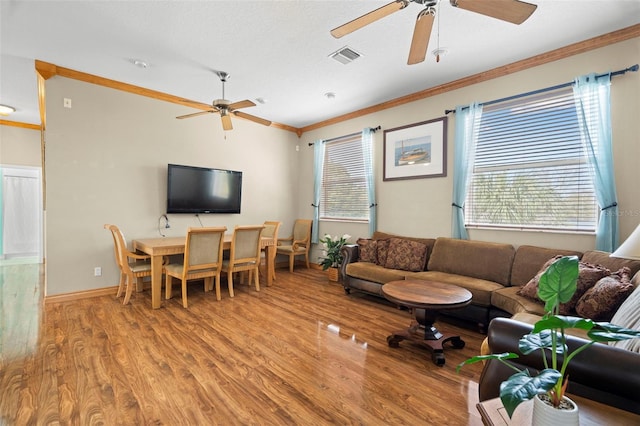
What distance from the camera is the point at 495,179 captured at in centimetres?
356

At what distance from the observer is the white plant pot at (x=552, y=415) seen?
2.44ft

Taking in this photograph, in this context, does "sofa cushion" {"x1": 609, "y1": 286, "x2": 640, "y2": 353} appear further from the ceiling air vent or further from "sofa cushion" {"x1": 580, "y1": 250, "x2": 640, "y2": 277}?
the ceiling air vent

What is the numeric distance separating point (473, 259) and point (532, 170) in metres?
1.19

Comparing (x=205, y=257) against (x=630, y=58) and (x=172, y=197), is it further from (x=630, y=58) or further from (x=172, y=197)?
(x=630, y=58)

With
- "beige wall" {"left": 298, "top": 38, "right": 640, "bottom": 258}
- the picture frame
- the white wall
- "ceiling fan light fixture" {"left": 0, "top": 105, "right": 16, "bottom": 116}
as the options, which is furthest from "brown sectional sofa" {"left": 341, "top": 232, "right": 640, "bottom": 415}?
"ceiling fan light fixture" {"left": 0, "top": 105, "right": 16, "bottom": 116}

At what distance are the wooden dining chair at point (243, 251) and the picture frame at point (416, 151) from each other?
2.24 meters

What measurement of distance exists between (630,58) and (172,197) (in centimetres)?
560

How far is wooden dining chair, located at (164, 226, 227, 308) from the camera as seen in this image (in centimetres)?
355

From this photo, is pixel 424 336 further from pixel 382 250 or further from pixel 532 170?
pixel 532 170

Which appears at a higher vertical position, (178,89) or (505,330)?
(178,89)

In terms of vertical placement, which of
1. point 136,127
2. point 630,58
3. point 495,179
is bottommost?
point 495,179

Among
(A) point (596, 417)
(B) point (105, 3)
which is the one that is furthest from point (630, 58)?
(B) point (105, 3)

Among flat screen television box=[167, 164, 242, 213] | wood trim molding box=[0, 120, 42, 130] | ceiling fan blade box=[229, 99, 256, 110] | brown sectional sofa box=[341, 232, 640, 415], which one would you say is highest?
wood trim molding box=[0, 120, 42, 130]

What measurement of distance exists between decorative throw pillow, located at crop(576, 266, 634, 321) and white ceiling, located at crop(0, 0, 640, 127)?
2149mm
